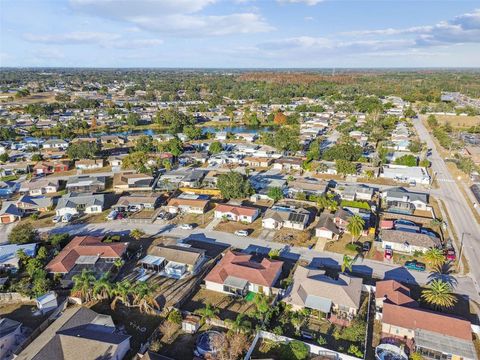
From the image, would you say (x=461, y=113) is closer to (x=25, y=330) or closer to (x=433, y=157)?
(x=433, y=157)

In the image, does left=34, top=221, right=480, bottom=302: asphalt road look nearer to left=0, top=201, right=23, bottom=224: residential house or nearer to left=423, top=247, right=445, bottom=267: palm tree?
left=423, top=247, right=445, bottom=267: palm tree

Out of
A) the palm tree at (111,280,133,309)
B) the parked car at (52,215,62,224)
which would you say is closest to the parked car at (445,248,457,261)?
the palm tree at (111,280,133,309)

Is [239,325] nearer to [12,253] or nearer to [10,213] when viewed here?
[12,253]

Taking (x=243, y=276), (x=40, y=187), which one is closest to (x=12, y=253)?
(x=40, y=187)

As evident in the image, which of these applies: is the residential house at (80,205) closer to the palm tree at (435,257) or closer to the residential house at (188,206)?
the residential house at (188,206)

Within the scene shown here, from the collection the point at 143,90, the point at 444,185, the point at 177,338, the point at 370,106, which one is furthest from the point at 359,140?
the point at 143,90

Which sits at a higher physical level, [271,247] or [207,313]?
[207,313]

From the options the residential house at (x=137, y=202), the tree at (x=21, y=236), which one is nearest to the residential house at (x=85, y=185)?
the residential house at (x=137, y=202)
